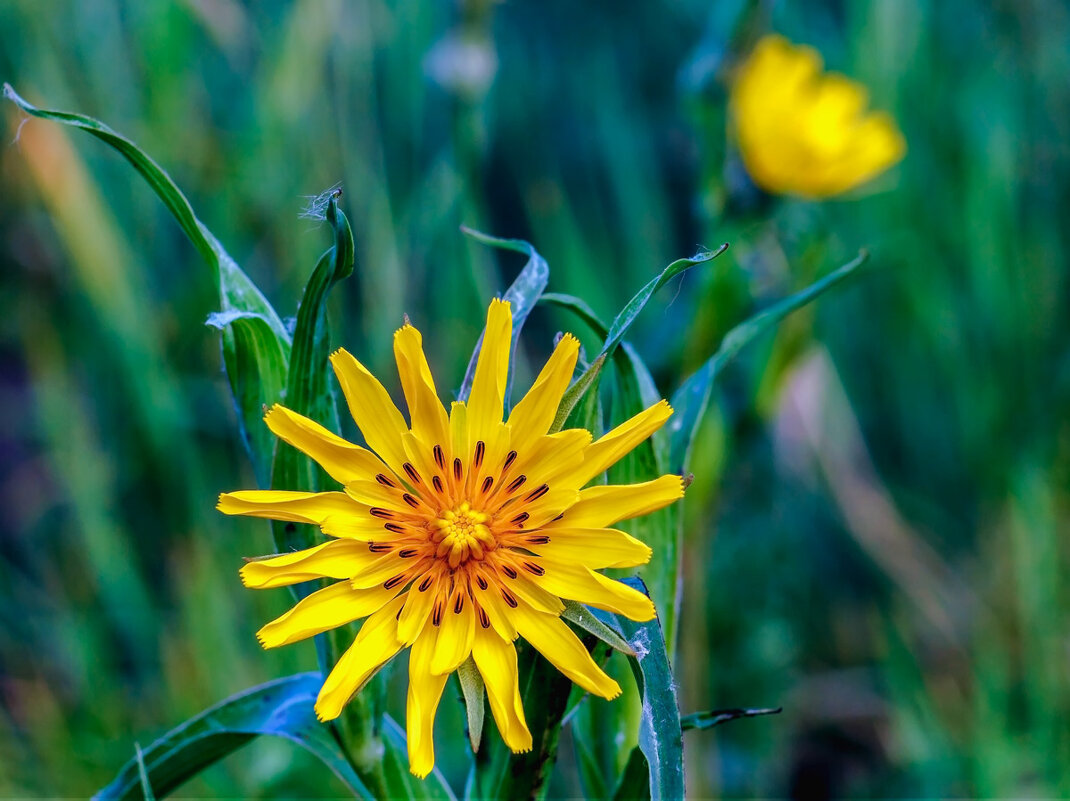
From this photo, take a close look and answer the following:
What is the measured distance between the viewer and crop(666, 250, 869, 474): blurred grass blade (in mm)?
875

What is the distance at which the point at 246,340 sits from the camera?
0.79 meters

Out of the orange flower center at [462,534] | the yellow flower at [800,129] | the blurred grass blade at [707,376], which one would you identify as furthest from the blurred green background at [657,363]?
the orange flower center at [462,534]

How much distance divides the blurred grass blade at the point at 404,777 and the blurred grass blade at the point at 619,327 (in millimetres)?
328

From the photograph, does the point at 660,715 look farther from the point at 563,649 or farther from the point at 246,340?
the point at 246,340

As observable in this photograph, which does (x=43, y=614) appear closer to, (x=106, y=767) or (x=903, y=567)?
(x=106, y=767)

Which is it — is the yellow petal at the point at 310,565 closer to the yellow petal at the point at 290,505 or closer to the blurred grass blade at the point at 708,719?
the yellow petal at the point at 290,505

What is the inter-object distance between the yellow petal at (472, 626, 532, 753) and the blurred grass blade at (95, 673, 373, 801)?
207mm

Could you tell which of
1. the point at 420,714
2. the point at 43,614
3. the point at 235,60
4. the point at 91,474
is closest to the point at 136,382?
the point at 91,474

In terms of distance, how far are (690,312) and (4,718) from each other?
1.93 meters

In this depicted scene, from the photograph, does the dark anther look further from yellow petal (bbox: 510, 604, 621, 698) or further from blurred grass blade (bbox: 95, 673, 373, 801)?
blurred grass blade (bbox: 95, 673, 373, 801)

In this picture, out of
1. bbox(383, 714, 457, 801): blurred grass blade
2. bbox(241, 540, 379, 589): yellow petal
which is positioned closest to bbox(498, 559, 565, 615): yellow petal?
bbox(241, 540, 379, 589): yellow petal

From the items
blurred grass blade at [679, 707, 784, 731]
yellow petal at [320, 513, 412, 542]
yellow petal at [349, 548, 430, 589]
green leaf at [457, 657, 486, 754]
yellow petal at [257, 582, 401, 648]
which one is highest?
yellow petal at [320, 513, 412, 542]

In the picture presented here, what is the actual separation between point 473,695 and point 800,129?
186cm

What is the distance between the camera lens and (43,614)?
2518 millimetres
